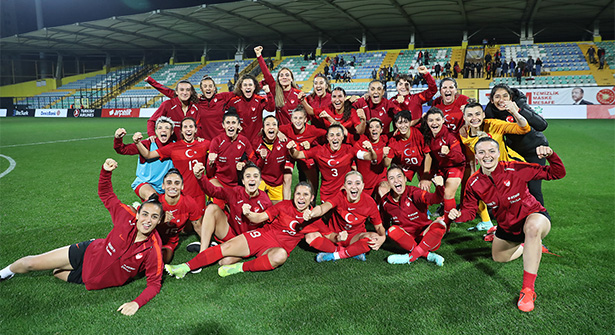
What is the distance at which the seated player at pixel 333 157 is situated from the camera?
4.79 meters

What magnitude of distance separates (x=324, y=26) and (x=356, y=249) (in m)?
32.6

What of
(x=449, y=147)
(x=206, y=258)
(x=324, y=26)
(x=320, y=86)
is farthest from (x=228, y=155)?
(x=324, y=26)

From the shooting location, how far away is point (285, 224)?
405 centimetres

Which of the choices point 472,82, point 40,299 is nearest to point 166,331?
point 40,299

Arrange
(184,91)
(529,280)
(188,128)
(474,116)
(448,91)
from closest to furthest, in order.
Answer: (529,280) → (474,116) → (188,128) → (448,91) → (184,91)

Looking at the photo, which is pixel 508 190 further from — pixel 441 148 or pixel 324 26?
pixel 324 26

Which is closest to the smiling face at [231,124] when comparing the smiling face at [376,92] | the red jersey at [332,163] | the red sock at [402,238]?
the red jersey at [332,163]

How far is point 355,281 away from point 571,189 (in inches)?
217

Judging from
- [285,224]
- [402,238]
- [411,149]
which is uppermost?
[411,149]

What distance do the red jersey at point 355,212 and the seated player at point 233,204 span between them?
80cm

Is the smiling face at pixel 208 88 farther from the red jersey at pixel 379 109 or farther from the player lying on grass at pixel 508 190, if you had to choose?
the player lying on grass at pixel 508 190

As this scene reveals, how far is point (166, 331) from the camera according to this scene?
2.69 m

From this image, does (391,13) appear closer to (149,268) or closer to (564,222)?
(564,222)

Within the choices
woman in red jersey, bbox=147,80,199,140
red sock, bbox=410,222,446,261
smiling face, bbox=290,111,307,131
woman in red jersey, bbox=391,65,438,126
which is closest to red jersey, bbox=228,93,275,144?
woman in red jersey, bbox=147,80,199,140
